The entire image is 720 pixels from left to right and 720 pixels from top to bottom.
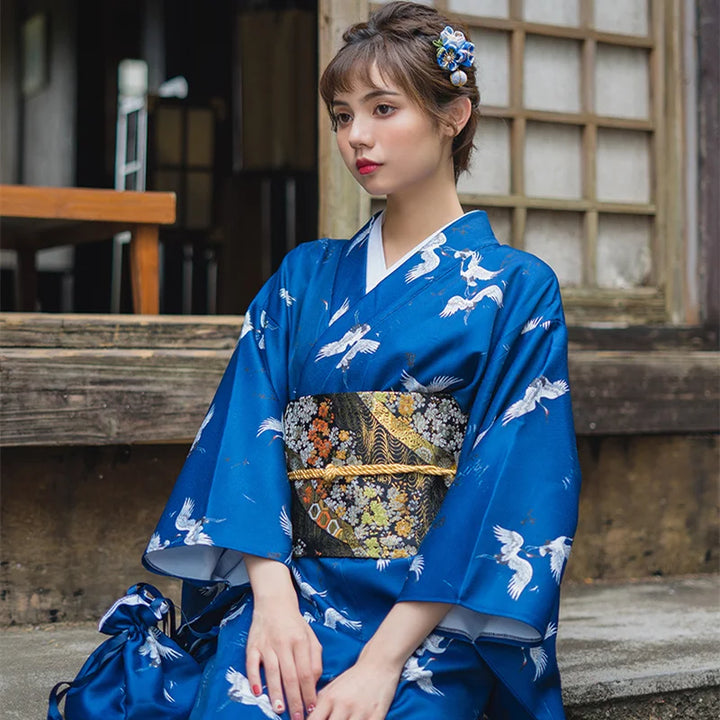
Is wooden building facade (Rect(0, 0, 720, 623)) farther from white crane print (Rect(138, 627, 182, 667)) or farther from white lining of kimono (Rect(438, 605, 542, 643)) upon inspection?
white lining of kimono (Rect(438, 605, 542, 643))

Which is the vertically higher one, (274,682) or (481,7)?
(481,7)

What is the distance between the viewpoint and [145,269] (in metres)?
3.62

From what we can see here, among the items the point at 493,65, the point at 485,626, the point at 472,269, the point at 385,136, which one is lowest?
the point at 485,626

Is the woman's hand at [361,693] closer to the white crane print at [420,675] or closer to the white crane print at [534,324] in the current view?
the white crane print at [420,675]

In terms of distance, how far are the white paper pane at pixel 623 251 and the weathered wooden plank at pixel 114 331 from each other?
51.7 inches

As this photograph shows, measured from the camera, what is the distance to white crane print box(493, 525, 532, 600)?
1757mm

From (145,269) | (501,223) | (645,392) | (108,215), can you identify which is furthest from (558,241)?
(108,215)

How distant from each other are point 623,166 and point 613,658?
184cm

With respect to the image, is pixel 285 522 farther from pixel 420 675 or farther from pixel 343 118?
pixel 343 118

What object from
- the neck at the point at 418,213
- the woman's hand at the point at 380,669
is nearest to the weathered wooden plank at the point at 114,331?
the neck at the point at 418,213

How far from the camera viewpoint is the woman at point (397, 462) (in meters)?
1.77

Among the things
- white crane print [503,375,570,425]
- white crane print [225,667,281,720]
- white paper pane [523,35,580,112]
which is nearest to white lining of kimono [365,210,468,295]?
white crane print [503,375,570,425]

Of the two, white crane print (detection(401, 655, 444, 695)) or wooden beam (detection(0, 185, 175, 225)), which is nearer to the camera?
white crane print (detection(401, 655, 444, 695))

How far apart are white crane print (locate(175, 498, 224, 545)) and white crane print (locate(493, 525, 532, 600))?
19.0 inches
